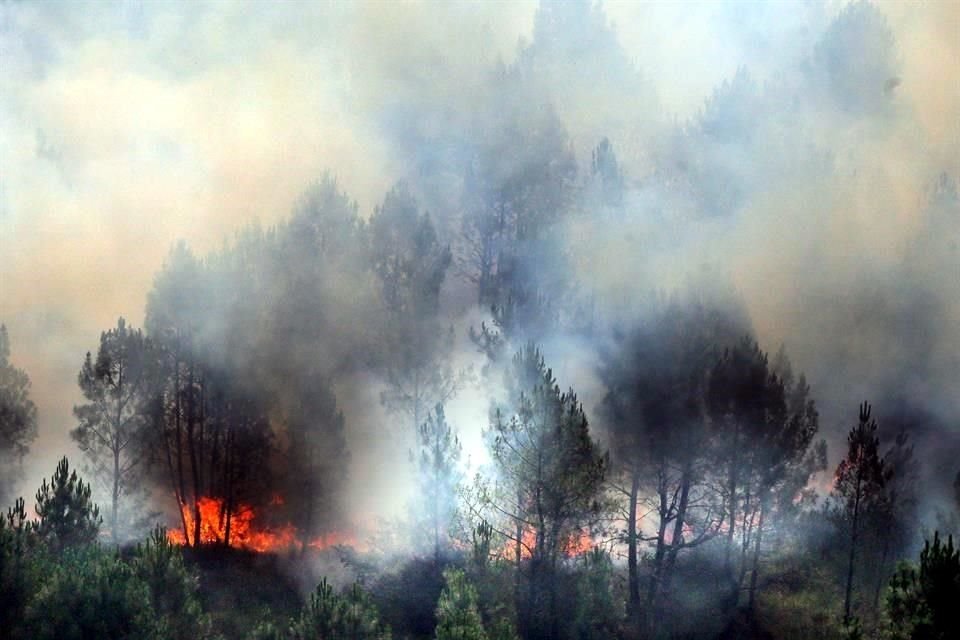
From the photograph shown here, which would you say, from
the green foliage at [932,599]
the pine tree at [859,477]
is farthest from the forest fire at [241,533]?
the green foliage at [932,599]

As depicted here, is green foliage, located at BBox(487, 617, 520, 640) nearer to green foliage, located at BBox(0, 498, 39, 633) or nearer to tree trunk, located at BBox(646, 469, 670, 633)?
tree trunk, located at BBox(646, 469, 670, 633)

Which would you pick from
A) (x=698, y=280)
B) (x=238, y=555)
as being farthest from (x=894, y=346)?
(x=238, y=555)

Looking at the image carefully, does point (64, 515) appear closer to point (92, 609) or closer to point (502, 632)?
point (92, 609)

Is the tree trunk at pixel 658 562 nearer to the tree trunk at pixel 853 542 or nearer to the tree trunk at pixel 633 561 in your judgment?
the tree trunk at pixel 633 561

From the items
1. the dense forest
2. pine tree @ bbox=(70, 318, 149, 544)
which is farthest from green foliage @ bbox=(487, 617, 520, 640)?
pine tree @ bbox=(70, 318, 149, 544)

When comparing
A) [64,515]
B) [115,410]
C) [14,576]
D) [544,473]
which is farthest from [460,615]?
[115,410]

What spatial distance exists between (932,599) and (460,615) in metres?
12.8

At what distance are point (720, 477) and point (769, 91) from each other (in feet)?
95.9

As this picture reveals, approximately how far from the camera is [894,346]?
174ft

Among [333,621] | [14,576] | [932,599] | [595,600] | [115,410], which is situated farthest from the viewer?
[115,410]

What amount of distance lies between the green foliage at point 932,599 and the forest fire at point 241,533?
27312 mm

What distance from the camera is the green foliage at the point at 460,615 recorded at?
25.6 meters

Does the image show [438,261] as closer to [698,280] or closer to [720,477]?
[698,280]

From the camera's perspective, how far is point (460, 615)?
1051 inches
